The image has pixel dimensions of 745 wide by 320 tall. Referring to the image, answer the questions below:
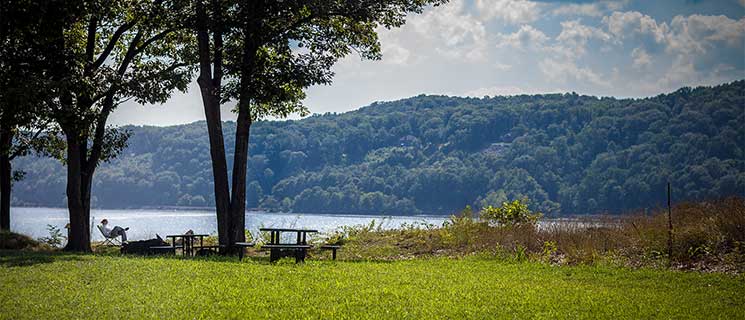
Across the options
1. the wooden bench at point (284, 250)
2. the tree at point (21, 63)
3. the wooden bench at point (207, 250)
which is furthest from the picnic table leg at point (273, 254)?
the tree at point (21, 63)

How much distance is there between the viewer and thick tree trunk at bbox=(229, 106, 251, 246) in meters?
21.1

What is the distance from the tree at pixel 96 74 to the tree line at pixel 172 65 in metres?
0.04

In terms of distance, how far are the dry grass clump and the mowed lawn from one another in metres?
1.57

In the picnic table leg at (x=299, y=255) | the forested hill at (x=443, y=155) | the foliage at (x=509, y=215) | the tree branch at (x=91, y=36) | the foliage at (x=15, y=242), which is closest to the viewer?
the picnic table leg at (x=299, y=255)

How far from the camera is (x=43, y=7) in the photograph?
61.6ft

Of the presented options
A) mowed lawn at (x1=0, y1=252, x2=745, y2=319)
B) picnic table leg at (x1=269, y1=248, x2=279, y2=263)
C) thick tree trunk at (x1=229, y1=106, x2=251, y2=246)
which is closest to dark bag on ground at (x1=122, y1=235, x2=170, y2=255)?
thick tree trunk at (x1=229, y1=106, x2=251, y2=246)

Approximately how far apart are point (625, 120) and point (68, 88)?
7525 centimetres

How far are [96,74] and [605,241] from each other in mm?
14113

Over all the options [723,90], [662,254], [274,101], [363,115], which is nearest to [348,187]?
[363,115]

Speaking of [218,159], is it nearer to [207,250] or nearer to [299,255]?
[207,250]

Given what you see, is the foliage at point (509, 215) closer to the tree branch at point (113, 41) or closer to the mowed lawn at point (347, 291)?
the mowed lawn at point (347, 291)

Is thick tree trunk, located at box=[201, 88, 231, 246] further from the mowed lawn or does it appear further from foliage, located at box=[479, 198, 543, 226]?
foliage, located at box=[479, 198, 543, 226]

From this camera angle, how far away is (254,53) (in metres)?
21.1

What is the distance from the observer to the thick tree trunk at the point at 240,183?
21.1m
